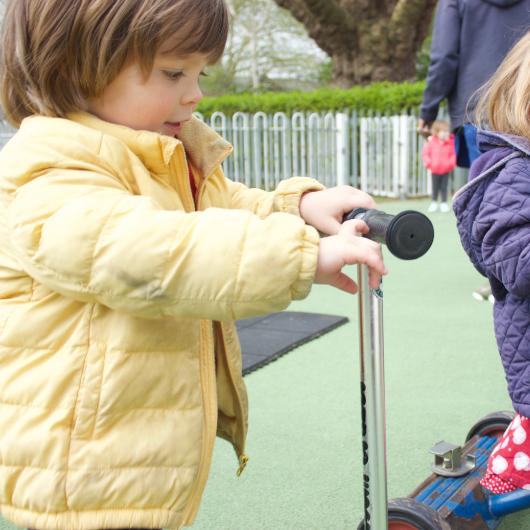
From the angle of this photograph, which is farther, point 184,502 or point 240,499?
point 240,499

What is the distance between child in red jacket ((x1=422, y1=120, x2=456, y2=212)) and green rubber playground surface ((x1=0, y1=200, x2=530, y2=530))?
15.5ft

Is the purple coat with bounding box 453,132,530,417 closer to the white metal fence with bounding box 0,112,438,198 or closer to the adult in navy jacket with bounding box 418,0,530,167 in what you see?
the adult in navy jacket with bounding box 418,0,530,167

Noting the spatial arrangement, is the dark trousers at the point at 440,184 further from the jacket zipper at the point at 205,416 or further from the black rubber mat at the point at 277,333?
the jacket zipper at the point at 205,416

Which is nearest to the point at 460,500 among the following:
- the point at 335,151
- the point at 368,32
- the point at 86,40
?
the point at 86,40

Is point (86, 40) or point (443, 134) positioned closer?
point (86, 40)

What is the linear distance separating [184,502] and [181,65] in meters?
0.76

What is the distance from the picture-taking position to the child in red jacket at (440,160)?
906 cm

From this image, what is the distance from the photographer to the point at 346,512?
218 cm

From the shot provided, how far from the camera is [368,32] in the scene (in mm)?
14680

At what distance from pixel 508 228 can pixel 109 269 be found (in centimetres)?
102

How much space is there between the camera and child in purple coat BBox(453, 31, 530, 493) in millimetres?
1741

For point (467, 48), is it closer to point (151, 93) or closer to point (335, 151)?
point (151, 93)

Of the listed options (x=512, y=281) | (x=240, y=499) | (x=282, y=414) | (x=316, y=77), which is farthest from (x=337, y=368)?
(x=316, y=77)

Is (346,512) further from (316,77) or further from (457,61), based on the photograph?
(316,77)
